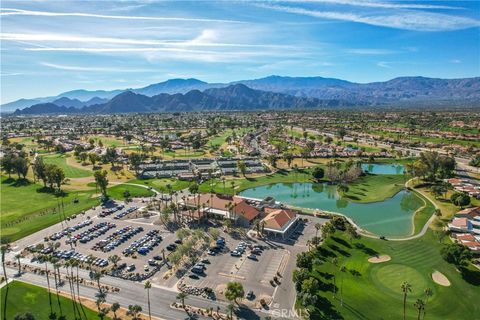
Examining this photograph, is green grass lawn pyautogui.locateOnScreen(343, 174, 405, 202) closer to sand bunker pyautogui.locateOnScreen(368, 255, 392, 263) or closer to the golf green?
sand bunker pyautogui.locateOnScreen(368, 255, 392, 263)

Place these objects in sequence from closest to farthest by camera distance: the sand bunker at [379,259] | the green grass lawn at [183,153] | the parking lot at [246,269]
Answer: the parking lot at [246,269] < the sand bunker at [379,259] < the green grass lawn at [183,153]

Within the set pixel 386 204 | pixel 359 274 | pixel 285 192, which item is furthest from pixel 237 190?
pixel 359 274

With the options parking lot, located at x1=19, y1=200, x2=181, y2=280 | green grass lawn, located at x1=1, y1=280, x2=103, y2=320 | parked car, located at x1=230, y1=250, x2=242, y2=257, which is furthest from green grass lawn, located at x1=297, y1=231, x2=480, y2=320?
green grass lawn, located at x1=1, y1=280, x2=103, y2=320

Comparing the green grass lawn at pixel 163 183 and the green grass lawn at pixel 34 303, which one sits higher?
the green grass lawn at pixel 163 183

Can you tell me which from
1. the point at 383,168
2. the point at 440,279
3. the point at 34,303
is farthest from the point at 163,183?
the point at 383,168

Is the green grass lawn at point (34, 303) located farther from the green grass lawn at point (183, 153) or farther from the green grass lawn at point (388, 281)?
the green grass lawn at point (183, 153)
